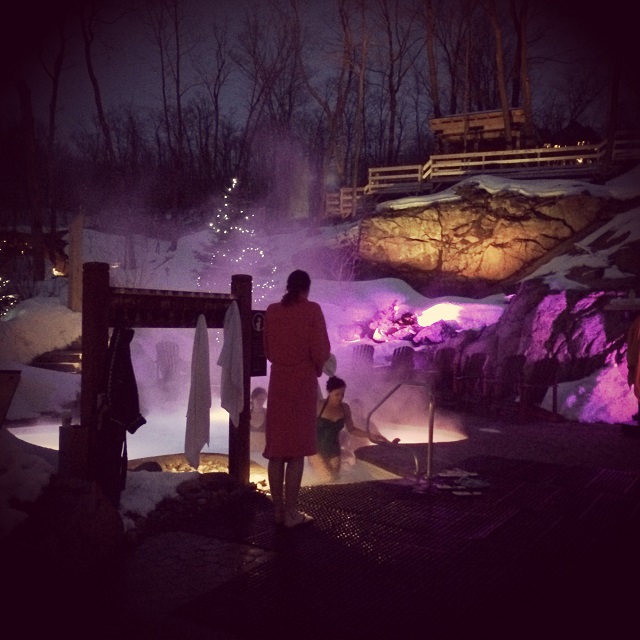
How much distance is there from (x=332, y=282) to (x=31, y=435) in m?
15.3

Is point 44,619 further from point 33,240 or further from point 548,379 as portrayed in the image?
point 33,240

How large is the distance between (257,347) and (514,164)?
2311 cm

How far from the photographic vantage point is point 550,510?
4973 mm

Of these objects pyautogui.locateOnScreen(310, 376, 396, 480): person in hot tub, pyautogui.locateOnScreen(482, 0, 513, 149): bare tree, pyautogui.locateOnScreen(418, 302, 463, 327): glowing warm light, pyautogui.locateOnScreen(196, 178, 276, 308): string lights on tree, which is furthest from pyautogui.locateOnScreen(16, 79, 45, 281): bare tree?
pyautogui.locateOnScreen(482, 0, 513, 149): bare tree

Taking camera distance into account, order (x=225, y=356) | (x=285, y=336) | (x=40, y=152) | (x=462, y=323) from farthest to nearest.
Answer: (x=40, y=152), (x=462, y=323), (x=225, y=356), (x=285, y=336)

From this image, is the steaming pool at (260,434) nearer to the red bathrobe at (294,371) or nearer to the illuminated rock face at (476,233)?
the red bathrobe at (294,371)

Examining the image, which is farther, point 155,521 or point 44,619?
point 155,521

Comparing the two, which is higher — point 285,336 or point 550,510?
point 285,336

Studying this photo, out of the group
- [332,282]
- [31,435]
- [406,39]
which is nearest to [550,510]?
[31,435]

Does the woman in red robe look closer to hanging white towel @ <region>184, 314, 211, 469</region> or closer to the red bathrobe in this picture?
the red bathrobe

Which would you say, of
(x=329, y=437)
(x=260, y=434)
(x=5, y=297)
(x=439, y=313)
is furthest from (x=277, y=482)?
(x=5, y=297)

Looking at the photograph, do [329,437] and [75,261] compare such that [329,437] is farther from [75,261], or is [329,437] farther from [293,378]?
[75,261]

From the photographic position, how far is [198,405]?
5324 mm

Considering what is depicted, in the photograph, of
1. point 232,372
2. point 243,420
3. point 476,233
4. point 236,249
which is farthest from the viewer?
point 236,249
